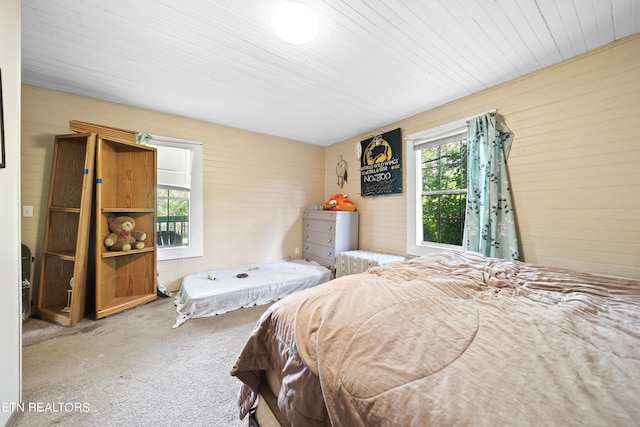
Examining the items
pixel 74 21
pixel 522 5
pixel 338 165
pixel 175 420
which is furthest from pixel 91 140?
pixel 522 5

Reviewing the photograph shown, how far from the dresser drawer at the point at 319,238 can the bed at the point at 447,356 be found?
2228 millimetres

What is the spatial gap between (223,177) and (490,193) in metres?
3.42

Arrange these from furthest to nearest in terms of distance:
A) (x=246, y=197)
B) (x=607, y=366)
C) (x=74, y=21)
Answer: (x=246, y=197), (x=74, y=21), (x=607, y=366)

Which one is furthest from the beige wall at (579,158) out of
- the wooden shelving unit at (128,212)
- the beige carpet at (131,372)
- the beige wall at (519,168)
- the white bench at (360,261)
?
the wooden shelving unit at (128,212)

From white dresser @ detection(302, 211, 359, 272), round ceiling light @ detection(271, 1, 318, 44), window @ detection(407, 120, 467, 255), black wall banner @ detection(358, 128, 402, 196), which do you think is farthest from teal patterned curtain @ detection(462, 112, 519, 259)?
round ceiling light @ detection(271, 1, 318, 44)

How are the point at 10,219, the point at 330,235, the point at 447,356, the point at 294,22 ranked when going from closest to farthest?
the point at 447,356
the point at 10,219
the point at 294,22
the point at 330,235

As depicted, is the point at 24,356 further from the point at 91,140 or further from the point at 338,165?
the point at 338,165

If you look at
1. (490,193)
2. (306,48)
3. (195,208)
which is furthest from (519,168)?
(195,208)

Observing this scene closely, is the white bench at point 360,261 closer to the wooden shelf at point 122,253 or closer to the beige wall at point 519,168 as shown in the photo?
the beige wall at point 519,168

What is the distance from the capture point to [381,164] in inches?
138

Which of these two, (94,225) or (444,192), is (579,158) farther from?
(94,225)

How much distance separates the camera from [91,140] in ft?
7.68

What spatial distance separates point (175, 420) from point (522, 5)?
3262 millimetres

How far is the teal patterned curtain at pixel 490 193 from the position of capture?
7.29 ft
